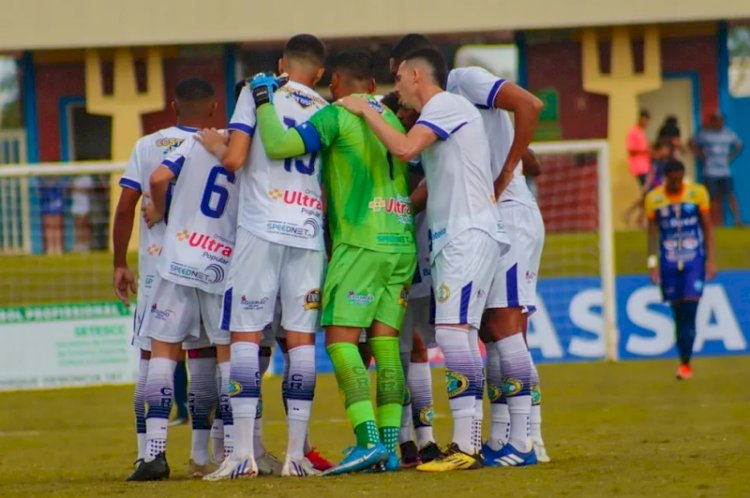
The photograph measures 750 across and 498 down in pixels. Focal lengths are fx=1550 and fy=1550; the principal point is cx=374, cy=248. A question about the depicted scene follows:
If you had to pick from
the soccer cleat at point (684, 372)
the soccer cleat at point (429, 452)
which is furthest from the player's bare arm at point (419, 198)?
the soccer cleat at point (684, 372)

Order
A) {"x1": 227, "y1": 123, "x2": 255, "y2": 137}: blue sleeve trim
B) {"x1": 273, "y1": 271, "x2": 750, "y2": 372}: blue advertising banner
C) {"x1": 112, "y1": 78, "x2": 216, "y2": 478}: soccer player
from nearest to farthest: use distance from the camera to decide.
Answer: {"x1": 227, "y1": 123, "x2": 255, "y2": 137}: blue sleeve trim
{"x1": 112, "y1": 78, "x2": 216, "y2": 478}: soccer player
{"x1": 273, "y1": 271, "x2": 750, "y2": 372}: blue advertising banner

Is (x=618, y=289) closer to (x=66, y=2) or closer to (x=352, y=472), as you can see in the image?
(x=352, y=472)

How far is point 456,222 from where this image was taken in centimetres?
799

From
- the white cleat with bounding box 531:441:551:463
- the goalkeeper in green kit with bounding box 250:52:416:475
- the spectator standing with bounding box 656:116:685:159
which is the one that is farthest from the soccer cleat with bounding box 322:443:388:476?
the spectator standing with bounding box 656:116:685:159

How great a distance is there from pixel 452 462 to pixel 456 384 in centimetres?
40

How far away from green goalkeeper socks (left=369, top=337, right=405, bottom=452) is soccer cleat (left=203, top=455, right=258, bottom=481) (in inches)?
27.2

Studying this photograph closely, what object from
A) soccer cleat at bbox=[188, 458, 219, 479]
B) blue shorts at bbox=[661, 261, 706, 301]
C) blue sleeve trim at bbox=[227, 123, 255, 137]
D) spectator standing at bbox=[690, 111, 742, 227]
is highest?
spectator standing at bbox=[690, 111, 742, 227]

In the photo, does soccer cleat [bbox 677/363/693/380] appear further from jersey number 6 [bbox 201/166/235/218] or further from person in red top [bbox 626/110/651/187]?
person in red top [bbox 626/110/651/187]

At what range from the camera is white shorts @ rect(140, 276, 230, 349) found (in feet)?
27.5

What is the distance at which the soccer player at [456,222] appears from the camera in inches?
313

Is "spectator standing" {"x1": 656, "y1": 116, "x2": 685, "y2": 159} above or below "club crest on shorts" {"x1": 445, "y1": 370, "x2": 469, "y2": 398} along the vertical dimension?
above

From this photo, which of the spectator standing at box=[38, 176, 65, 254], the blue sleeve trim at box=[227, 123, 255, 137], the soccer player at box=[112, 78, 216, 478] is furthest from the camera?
the spectator standing at box=[38, 176, 65, 254]

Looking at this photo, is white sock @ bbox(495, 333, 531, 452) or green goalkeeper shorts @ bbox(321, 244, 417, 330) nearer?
green goalkeeper shorts @ bbox(321, 244, 417, 330)

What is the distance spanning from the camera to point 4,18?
97.3ft
